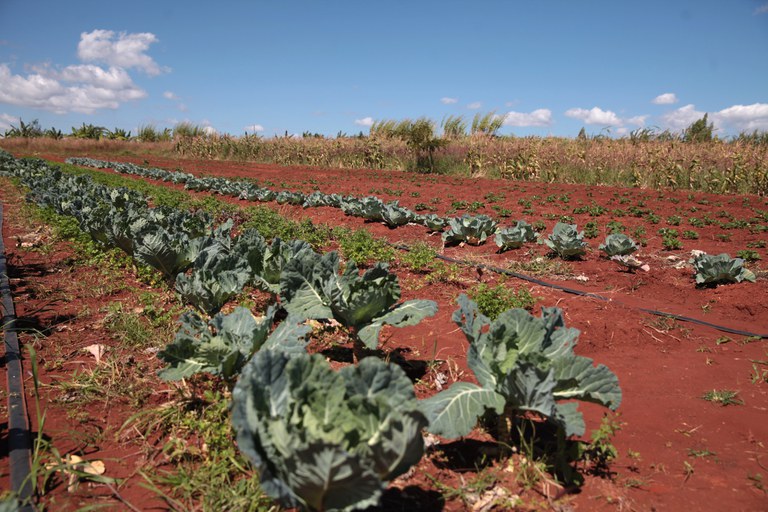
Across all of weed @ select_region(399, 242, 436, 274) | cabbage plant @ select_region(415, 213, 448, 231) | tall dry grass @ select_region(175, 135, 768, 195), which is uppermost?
tall dry grass @ select_region(175, 135, 768, 195)

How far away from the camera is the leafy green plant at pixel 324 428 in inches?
62.8

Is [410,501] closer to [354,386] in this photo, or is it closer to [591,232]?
[354,386]

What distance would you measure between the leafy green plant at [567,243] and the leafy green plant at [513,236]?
0.42 meters

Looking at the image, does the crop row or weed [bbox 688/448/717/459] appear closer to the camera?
weed [bbox 688/448/717/459]

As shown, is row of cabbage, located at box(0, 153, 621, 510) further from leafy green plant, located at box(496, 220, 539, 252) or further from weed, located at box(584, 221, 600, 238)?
weed, located at box(584, 221, 600, 238)

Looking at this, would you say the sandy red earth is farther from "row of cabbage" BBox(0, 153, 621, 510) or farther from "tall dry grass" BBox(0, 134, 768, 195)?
"tall dry grass" BBox(0, 134, 768, 195)

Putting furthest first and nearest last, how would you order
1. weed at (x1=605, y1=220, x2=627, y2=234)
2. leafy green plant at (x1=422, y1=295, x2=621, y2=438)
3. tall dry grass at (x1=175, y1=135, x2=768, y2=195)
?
tall dry grass at (x1=175, y1=135, x2=768, y2=195) → weed at (x1=605, y1=220, x2=627, y2=234) → leafy green plant at (x1=422, y1=295, x2=621, y2=438)

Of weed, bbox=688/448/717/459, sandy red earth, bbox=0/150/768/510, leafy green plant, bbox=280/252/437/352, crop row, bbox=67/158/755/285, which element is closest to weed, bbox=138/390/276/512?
sandy red earth, bbox=0/150/768/510

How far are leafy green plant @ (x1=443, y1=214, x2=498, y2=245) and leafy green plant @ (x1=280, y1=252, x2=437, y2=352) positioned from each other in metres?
4.29

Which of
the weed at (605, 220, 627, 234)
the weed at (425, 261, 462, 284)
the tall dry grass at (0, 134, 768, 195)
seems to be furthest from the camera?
the tall dry grass at (0, 134, 768, 195)

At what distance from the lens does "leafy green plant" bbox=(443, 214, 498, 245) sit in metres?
7.48

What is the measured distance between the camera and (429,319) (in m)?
4.48

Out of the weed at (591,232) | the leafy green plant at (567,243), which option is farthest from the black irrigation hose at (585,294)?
the weed at (591,232)

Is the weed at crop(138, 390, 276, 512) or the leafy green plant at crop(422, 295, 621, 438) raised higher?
the leafy green plant at crop(422, 295, 621, 438)
